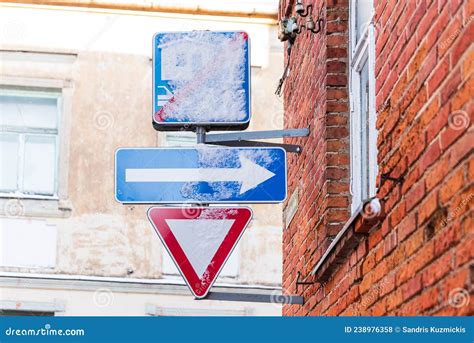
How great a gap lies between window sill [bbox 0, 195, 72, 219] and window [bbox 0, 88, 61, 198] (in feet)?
0.29

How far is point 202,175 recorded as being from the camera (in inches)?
271

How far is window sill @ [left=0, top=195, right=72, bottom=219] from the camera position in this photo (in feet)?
57.5

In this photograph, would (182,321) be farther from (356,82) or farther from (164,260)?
(164,260)

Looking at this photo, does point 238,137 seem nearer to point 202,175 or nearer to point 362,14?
point 202,175

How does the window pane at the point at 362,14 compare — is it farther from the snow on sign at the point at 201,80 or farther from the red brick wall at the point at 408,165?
the snow on sign at the point at 201,80

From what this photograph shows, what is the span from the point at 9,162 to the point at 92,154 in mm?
1149

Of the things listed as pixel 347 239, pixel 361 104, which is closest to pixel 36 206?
pixel 361 104

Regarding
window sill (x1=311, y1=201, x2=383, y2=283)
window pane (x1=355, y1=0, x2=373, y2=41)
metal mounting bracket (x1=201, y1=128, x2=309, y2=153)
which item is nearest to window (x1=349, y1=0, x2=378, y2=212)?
window pane (x1=355, y1=0, x2=373, y2=41)

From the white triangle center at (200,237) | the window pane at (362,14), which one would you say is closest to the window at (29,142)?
the white triangle center at (200,237)

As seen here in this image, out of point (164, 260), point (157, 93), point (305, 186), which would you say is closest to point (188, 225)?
point (157, 93)

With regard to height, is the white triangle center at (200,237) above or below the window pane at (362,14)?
below

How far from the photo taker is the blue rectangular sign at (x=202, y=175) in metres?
6.84

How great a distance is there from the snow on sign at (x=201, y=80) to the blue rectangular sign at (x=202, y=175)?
0.24 meters

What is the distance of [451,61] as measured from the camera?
417 cm
